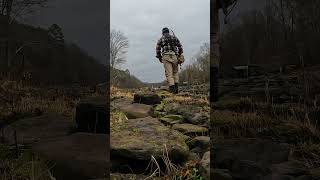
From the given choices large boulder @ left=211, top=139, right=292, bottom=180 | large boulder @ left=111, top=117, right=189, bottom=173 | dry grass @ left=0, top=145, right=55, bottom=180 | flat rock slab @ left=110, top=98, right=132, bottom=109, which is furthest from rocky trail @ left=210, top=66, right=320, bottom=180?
flat rock slab @ left=110, top=98, right=132, bottom=109

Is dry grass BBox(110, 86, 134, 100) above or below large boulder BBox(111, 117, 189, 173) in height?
above

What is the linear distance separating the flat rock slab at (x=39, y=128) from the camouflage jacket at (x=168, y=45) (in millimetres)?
6081

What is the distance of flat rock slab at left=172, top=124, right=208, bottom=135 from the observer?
351 inches

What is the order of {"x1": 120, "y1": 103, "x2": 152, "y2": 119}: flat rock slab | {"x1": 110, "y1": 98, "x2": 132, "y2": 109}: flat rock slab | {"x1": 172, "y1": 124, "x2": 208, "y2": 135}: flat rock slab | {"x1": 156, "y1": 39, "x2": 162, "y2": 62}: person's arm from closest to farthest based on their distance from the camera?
{"x1": 172, "y1": 124, "x2": 208, "y2": 135}: flat rock slab → {"x1": 120, "y1": 103, "x2": 152, "y2": 119}: flat rock slab → {"x1": 110, "y1": 98, "x2": 132, "y2": 109}: flat rock slab → {"x1": 156, "y1": 39, "x2": 162, "y2": 62}: person's arm

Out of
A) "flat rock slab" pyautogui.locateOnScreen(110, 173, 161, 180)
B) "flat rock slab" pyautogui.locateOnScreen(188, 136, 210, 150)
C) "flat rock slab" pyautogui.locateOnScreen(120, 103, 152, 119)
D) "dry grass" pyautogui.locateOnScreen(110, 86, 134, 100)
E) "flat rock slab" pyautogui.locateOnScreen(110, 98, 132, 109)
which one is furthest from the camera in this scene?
"dry grass" pyautogui.locateOnScreen(110, 86, 134, 100)

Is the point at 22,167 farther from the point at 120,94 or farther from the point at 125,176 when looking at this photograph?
the point at 120,94

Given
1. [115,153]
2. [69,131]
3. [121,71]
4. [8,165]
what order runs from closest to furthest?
[8,165]
[69,131]
[115,153]
[121,71]

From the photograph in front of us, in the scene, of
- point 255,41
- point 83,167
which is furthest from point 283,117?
point 83,167

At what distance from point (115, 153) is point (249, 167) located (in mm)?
3506

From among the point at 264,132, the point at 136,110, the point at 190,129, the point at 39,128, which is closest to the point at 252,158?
the point at 264,132

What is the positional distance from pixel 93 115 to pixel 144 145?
328 cm

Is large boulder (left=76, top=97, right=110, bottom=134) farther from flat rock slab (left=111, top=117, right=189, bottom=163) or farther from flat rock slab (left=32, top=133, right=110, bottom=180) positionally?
flat rock slab (left=111, top=117, right=189, bottom=163)

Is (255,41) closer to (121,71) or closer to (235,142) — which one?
(235,142)

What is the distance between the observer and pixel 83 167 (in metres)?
4.39
